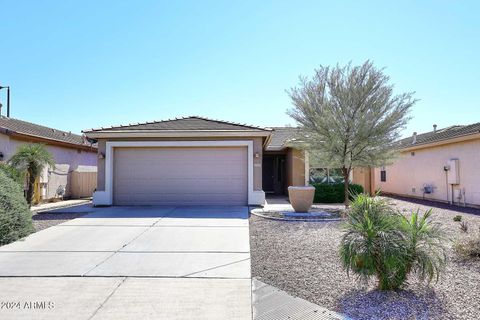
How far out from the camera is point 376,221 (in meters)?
4.47

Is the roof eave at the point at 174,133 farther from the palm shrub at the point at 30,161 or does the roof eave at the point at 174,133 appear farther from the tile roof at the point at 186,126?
the palm shrub at the point at 30,161

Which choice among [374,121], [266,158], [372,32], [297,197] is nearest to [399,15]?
[372,32]

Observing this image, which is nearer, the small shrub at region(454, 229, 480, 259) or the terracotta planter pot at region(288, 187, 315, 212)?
the small shrub at region(454, 229, 480, 259)

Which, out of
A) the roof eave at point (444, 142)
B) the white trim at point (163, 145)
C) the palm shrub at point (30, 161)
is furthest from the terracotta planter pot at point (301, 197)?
the palm shrub at point (30, 161)

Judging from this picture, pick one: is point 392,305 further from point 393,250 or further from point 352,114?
point 352,114

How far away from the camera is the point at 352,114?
41.0ft

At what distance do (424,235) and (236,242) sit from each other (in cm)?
420

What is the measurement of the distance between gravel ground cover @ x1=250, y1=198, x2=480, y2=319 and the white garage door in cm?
652

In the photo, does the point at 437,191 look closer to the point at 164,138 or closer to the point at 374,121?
the point at 374,121

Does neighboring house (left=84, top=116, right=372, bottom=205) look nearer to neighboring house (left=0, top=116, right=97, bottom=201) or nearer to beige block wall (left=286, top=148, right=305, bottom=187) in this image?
neighboring house (left=0, top=116, right=97, bottom=201)

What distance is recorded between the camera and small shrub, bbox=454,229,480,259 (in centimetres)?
587

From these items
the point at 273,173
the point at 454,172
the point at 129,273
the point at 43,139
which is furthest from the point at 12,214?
the point at 454,172

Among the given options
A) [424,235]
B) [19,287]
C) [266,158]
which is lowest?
[19,287]

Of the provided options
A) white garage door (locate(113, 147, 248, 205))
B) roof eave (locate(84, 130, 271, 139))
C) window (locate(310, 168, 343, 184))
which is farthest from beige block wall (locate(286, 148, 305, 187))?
white garage door (locate(113, 147, 248, 205))
